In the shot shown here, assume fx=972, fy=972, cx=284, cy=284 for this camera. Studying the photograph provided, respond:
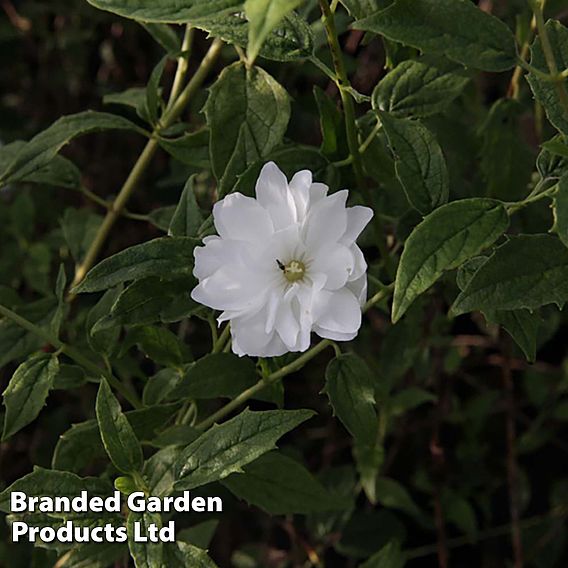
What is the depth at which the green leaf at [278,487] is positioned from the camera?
1.08m

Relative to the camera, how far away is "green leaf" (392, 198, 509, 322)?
76 centimetres

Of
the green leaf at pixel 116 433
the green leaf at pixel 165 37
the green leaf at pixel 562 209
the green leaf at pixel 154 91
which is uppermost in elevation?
the green leaf at pixel 165 37

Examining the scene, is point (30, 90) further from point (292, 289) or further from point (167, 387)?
point (292, 289)

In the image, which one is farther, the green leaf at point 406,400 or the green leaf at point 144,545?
the green leaf at point 406,400

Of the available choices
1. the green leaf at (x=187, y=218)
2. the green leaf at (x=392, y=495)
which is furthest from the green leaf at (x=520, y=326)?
the green leaf at (x=392, y=495)

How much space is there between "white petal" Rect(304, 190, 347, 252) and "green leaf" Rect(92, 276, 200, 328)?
0.45 feet

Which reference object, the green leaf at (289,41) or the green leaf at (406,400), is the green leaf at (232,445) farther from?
the green leaf at (406,400)

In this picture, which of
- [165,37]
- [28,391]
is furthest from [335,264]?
[165,37]

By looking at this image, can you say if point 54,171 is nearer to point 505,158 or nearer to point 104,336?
point 104,336

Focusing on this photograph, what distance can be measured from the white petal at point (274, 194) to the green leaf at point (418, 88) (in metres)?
0.16

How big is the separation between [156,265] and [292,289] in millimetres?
131

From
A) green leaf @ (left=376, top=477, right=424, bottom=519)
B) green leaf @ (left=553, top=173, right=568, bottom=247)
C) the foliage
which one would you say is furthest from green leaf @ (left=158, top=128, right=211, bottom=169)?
Result: green leaf @ (left=376, top=477, right=424, bottom=519)

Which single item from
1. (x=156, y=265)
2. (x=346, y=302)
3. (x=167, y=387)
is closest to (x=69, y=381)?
(x=167, y=387)

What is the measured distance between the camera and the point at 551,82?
0.80 m
